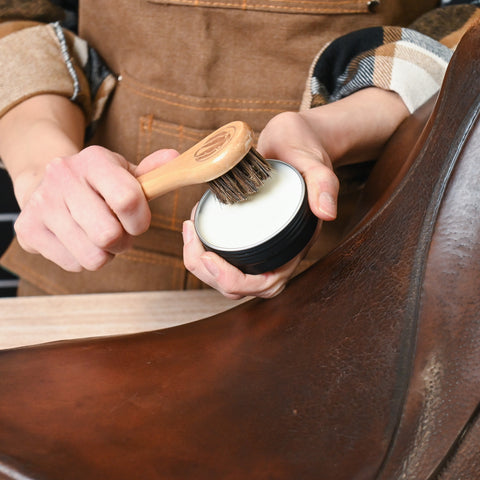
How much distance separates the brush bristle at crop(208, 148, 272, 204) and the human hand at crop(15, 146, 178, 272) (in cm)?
8

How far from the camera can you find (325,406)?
404 millimetres

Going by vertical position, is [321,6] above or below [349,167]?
above

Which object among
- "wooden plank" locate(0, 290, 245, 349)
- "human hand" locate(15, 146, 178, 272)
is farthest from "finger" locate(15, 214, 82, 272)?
"wooden plank" locate(0, 290, 245, 349)

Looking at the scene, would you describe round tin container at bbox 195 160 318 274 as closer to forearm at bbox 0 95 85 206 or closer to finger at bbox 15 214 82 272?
finger at bbox 15 214 82 272

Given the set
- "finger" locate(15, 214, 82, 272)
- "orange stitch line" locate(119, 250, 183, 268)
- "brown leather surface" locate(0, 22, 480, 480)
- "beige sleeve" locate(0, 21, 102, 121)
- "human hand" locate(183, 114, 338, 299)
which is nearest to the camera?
"brown leather surface" locate(0, 22, 480, 480)

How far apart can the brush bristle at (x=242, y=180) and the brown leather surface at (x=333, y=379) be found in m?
0.09

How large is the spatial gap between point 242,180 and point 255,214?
29 millimetres

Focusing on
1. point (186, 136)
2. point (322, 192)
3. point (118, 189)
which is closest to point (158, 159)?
point (118, 189)

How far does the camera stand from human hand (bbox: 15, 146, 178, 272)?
517 mm

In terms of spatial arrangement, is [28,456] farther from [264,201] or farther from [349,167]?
[349,167]

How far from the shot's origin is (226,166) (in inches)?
18.2

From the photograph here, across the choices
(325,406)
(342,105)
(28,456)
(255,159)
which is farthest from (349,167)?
(28,456)

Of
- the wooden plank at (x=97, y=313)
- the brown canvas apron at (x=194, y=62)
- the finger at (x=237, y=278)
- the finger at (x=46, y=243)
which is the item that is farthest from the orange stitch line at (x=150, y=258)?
the finger at (x=237, y=278)

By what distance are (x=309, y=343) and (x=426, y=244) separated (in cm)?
11
